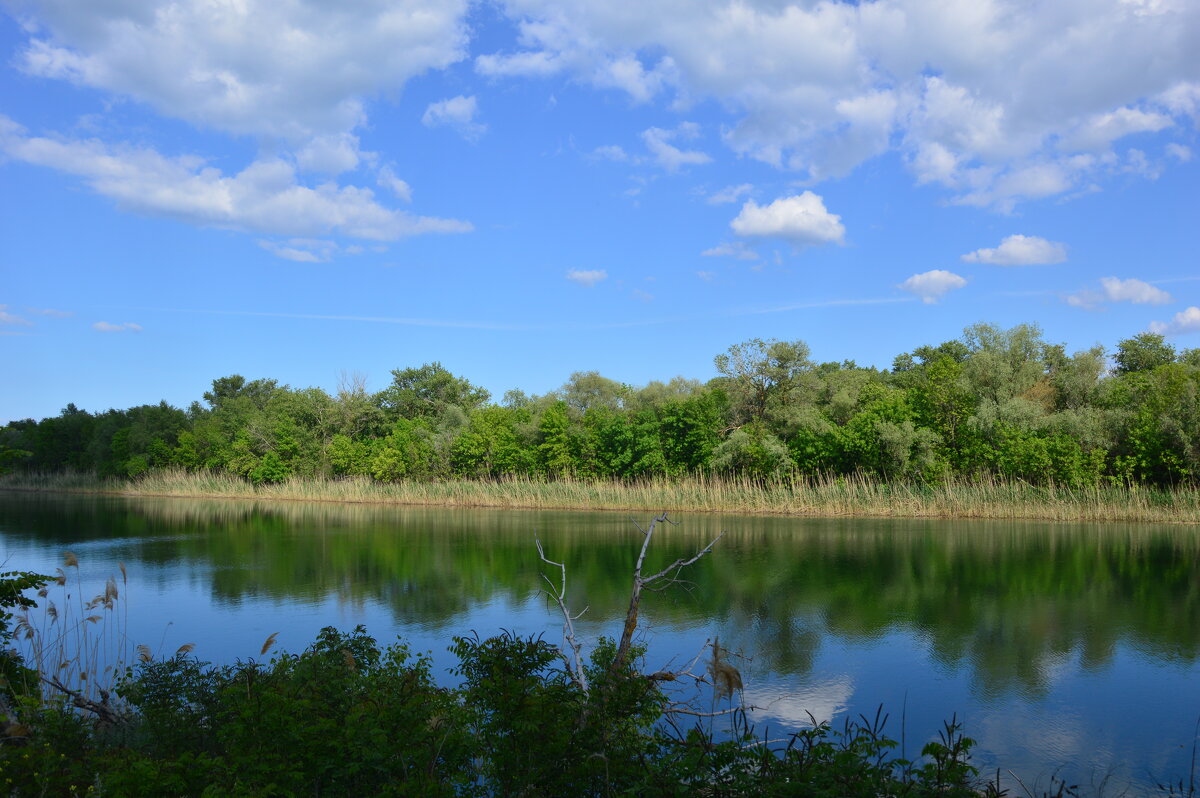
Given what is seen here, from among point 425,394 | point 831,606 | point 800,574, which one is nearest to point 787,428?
point 800,574

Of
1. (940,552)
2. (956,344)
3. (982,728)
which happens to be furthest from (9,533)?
(956,344)

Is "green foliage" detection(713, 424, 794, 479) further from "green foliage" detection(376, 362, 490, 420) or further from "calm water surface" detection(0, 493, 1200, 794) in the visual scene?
"green foliage" detection(376, 362, 490, 420)

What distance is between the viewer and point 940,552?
19766 millimetres

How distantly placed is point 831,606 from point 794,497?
15963 mm

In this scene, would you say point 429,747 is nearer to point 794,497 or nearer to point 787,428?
point 794,497

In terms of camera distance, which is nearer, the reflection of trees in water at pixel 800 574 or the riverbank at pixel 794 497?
the reflection of trees in water at pixel 800 574

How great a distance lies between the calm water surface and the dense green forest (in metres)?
4.61

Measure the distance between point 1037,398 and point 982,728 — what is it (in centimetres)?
3120

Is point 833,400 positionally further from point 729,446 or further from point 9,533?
point 9,533

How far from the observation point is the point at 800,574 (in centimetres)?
1705

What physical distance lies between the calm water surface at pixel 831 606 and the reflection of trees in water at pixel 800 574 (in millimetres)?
72

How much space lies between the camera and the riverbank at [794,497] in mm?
24766

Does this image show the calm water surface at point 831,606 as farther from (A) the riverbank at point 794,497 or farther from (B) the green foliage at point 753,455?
(B) the green foliage at point 753,455

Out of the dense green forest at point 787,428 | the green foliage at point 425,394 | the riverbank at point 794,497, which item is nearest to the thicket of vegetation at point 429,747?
the dense green forest at point 787,428
